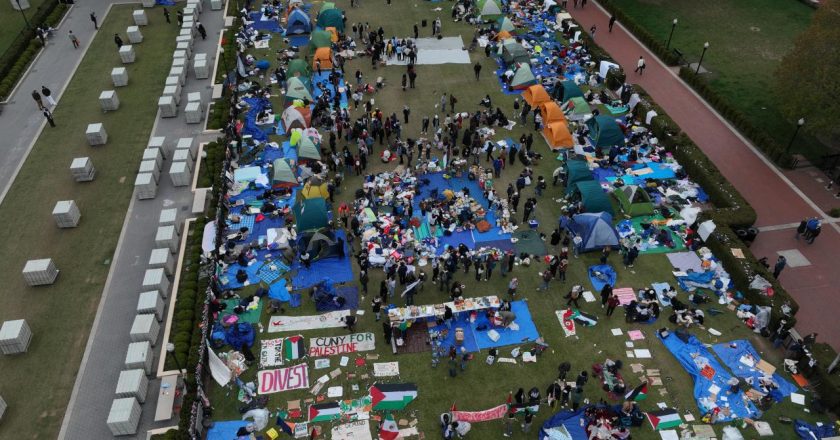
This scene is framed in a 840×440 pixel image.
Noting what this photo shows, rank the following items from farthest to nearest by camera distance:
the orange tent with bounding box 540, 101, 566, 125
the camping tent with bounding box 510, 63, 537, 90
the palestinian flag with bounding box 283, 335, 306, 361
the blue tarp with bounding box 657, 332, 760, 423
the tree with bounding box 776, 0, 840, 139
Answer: the camping tent with bounding box 510, 63, 537, 90, the orange tent with bounding box 540, 101, 566, 125, the tree with bounding box 776, 0, 840, 139, the palestinian flag with bounding box 283, 335, 306, 361, the blue tarp with bounding box 657, 332, 760, 423

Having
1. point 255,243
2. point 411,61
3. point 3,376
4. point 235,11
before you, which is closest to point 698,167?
point 411,61

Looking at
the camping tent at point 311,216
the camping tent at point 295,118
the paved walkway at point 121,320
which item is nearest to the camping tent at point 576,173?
the camping tent at point 311,216

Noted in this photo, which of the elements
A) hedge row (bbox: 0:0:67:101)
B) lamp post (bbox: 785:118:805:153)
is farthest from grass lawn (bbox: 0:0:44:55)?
lamp post (bbox: 785:118:805:153)

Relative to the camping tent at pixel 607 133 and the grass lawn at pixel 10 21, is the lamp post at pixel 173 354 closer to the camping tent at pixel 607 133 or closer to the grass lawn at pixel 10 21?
the camping tent at pixel 607 133

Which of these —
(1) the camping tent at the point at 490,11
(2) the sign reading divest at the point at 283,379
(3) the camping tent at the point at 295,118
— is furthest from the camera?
(1) the camping tent at the point at 490,11

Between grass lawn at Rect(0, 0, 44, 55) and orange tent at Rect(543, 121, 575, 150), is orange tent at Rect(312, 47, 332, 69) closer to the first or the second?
orange tent at Rect(543, 121, 575, 150)
